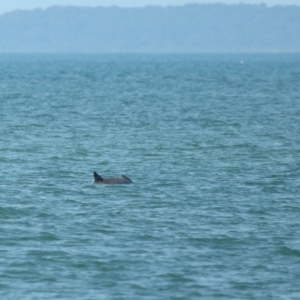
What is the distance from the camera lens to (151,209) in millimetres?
24172

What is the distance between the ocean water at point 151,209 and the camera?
18234 millimetres

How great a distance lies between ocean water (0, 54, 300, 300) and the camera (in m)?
18.2

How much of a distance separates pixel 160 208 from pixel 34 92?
51.5 meters

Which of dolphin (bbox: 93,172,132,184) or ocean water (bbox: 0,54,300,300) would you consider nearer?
ocean water (bbox: 0,54,300,300)

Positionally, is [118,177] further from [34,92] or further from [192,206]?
[34,92]

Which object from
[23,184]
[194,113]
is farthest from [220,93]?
[23,184]

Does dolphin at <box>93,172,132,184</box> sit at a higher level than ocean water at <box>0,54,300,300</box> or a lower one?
higher

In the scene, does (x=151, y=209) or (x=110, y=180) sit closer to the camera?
(x=151, y=209)

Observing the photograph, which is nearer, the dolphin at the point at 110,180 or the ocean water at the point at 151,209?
the ocean water at the point at 151,209

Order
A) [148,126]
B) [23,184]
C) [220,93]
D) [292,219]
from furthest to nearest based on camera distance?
1. [220,93]
2. [148,126]
3. [23,184]
4. [292,219]

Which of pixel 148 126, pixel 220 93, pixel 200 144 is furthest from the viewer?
pixel 220 93

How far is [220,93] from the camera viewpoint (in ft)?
240

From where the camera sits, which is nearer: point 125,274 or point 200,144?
point 125,274

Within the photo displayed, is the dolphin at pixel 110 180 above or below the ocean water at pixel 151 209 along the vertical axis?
above
